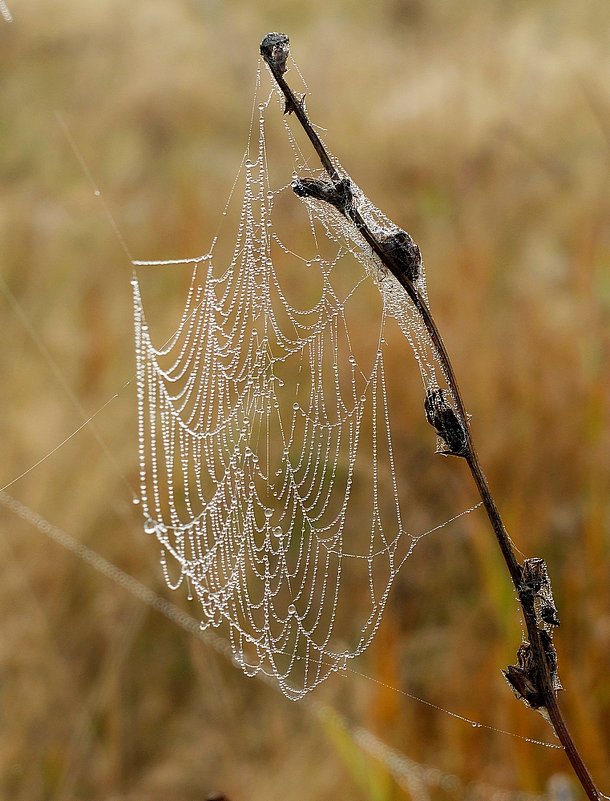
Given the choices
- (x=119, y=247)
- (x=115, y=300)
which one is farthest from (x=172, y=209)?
(x=115, y=300)

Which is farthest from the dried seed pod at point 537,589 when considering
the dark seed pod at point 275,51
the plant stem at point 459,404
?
the dark seed pod at point 275,51

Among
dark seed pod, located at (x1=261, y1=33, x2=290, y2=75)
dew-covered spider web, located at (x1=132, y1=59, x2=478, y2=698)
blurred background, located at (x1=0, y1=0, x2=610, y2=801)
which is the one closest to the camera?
dark seed pod, located at (x1=261, y1=33, x2=290, y2=75)

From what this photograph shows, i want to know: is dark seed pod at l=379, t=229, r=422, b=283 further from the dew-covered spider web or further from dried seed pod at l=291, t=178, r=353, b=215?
the dew-covered spider web

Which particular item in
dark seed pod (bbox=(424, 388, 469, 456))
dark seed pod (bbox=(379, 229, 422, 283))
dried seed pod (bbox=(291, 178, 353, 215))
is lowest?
dark seed pod (bbox=(424, 388, 469, 456))

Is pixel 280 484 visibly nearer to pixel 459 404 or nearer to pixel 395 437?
pixel 395 437

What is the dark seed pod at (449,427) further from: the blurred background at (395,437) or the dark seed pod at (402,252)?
the blurred background at (395,437)

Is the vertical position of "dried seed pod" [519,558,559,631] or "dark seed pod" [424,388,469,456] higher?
"dark seed pod" [424,388,469,456]

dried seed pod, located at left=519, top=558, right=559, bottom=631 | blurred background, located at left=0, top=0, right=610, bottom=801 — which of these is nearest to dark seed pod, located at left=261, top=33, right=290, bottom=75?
dried seed pod, located at left=519, top=558, right=559, bottom=631

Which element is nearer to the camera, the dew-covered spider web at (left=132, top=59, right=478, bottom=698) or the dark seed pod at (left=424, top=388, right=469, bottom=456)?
the dark seed pod at (left=424, top=388, right=469, bottom=456)
